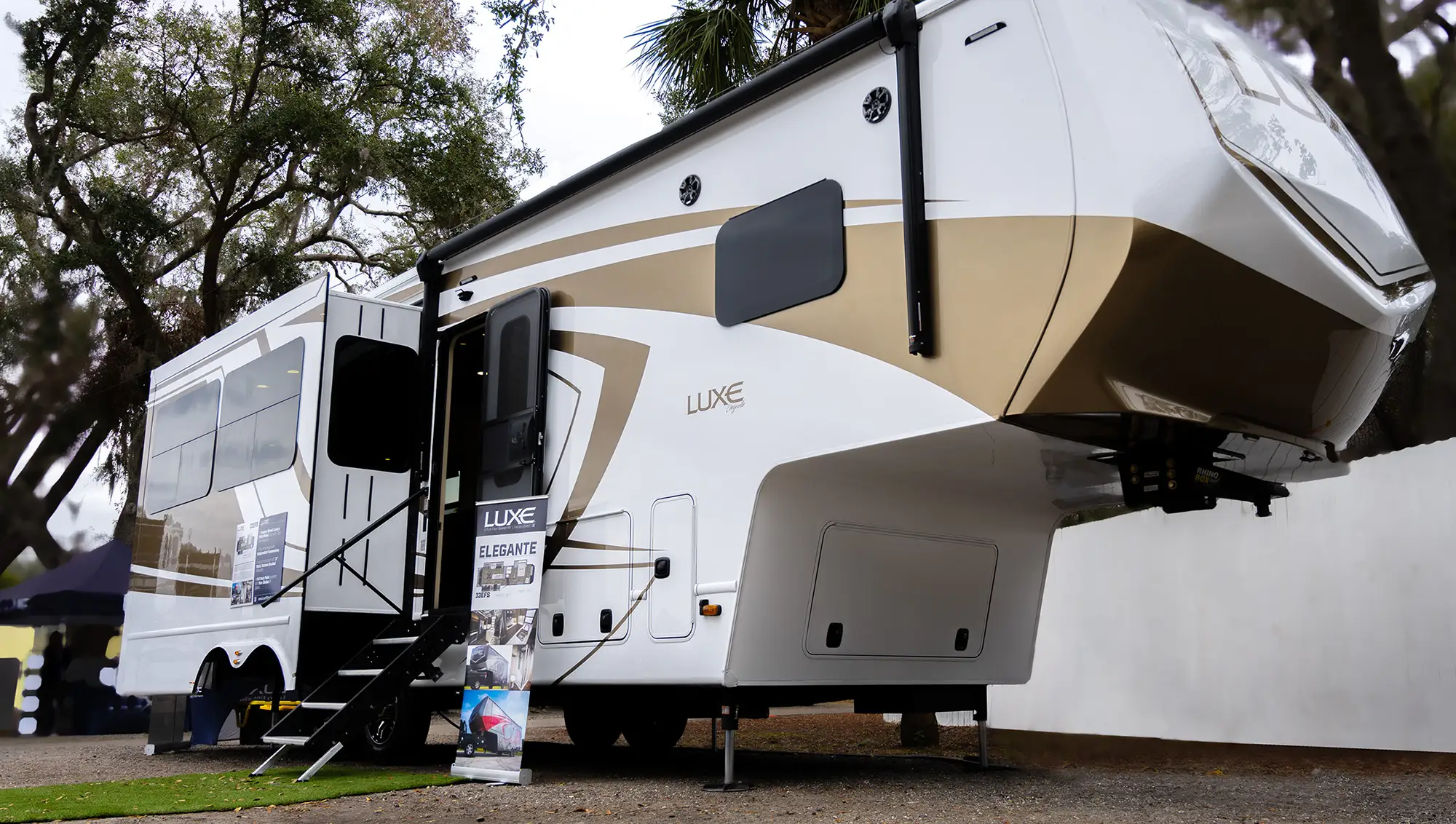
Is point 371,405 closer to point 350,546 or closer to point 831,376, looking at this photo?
point 350,546

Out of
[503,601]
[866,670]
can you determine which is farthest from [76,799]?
[866,670]

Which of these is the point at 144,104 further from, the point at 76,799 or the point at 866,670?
the point at 866,670

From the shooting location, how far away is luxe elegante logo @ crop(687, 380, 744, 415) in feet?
17.6

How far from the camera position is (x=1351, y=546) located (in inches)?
276

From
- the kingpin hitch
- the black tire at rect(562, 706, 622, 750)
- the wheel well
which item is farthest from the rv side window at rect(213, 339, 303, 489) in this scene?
the kingpin hitch

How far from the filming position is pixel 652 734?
8.90 metres

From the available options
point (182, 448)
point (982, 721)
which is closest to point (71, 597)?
point (182, 448)

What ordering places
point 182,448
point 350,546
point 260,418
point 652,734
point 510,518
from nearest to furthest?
1. point 510,518
2. point 350,546
3. point 260,418
4. point 652,734
5. point 182,448

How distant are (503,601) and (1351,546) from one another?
504 centimetres

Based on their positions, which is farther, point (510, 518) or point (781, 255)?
point (510, 518)

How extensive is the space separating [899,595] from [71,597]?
1168 cm

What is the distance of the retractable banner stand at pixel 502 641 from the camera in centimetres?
611

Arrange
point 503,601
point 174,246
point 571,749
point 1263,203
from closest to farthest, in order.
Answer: point 1263,203 → point 503,601 → point 571,749 → point 174,246

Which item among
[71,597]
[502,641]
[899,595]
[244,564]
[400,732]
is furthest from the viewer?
[71,597]
